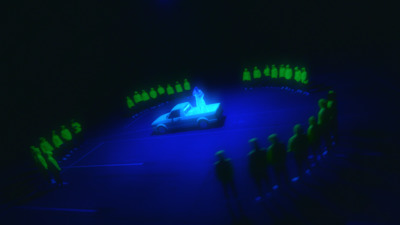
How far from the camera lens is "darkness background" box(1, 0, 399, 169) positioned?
16.5 metres

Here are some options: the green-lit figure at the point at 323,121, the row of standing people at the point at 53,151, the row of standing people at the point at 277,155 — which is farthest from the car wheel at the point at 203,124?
the row of standing people at the point at 53,151

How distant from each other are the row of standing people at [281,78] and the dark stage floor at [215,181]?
960 mm

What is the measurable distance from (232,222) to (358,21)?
2224cm

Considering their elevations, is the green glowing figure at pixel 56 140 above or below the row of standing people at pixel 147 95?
below

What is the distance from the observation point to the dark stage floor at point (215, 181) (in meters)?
5.65

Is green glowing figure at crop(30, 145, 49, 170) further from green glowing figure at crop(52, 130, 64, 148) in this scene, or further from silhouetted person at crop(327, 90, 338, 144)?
silhouetted person at crop(327, 90, 338, 144)

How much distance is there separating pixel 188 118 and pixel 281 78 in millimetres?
7358

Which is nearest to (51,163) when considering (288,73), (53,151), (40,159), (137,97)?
(40,159)

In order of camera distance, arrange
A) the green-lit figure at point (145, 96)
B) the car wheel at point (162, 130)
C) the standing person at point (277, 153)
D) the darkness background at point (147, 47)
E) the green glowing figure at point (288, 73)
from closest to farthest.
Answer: the standing person at point (277, 153) < the car wheel at point (162, 130) < the green glowing figure at point (288, 73) < the darkness background at point (147, 47) < the green-lit figure at point (145, 96)

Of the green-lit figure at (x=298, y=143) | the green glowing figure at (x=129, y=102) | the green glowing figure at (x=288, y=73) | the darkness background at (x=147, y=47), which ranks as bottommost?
the green-lit figure at (x=298, y=143)

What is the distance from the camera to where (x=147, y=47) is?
22.7m

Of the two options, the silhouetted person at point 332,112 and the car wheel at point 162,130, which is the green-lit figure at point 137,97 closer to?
the car wheel at point 162,130

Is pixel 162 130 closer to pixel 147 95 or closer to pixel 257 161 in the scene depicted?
pixel 147 95

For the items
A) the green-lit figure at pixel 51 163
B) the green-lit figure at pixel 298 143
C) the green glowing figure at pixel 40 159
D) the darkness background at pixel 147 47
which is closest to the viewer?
the green-lit figure at pixel 298 143
